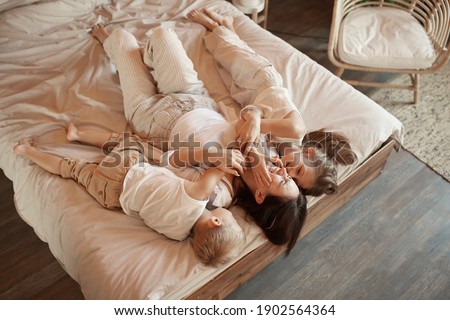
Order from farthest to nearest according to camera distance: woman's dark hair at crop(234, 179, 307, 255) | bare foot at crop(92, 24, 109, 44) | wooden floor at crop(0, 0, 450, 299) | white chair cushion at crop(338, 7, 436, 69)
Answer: white chair cushion at crop(338, 7, 436, 69) < bare foot at crop(92, 24, 109, 44) < wooden floor at crop(0, 0, 450, 299) < woman's dark hair at crop(234, 179, 307, 255)

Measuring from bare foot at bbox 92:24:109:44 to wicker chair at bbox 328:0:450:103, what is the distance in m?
1.05

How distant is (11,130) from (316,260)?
1.31 m

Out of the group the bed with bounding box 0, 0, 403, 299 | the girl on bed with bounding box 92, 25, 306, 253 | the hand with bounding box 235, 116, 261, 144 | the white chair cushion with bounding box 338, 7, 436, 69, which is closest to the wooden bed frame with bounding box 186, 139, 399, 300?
the bed with bounding box 0, 0, 403, 299

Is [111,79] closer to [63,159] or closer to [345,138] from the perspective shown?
[63,159]

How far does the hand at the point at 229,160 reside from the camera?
3.88ft

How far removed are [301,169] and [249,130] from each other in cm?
22

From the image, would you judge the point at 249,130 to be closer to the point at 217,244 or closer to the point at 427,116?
the point at 217,244

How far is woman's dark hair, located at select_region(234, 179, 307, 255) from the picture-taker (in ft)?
3.88

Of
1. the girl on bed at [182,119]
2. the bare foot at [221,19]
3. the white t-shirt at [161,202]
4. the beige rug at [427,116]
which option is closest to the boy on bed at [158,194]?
the white t-shirt at [161,202]

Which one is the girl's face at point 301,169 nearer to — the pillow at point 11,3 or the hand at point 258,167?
the hand at point 258,167

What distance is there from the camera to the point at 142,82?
145 centimetres

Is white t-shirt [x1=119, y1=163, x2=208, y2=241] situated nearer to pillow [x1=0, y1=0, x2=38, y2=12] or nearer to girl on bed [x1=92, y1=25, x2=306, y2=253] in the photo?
girl on bed [x1=92, y1=25, x2=306, y2=253]
